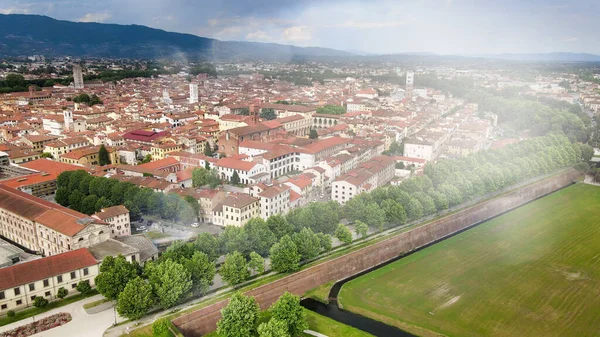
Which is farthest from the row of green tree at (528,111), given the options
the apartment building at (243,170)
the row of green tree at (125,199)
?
the row of green tree at (125,199)

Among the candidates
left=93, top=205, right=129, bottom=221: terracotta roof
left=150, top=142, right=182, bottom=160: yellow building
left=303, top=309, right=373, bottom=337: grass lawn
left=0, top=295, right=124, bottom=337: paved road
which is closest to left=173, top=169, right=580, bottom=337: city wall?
left=303, top=309, right=373, bottom=337: grass lawn

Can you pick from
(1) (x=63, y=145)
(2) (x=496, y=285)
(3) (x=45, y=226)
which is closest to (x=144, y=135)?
(1) (x=63, y=145)

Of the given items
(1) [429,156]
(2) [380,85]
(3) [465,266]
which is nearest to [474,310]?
(3) [465,266]

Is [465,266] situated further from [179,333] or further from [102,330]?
[102,330]

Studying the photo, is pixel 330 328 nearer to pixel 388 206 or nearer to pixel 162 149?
pixel 388 206

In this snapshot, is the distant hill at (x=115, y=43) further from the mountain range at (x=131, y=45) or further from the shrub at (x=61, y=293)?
the shrub at (x=61, y=293)

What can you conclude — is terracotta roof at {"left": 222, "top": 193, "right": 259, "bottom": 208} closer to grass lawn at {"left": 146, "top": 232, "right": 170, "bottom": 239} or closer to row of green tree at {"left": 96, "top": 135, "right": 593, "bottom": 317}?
row of green tree at {"left": 96, "top": 135, "right": 593, "bottom": 317}
